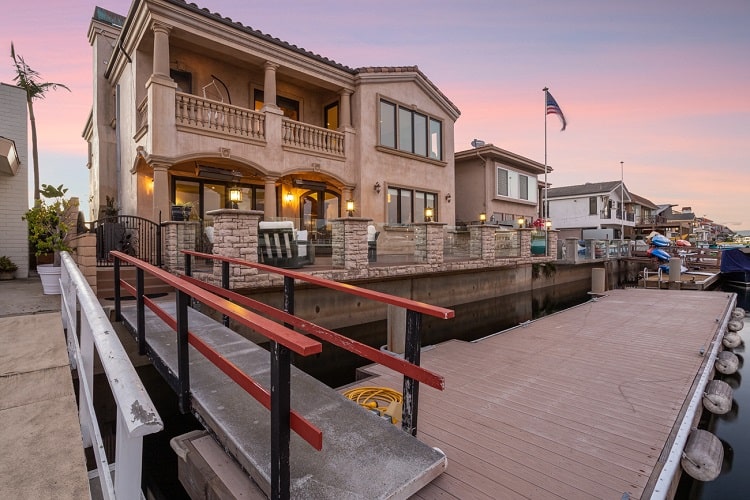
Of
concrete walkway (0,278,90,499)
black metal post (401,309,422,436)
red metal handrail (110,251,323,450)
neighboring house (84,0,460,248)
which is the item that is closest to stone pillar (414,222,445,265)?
neighboring house (84,0,460,248)

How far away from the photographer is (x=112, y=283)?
7.46 m

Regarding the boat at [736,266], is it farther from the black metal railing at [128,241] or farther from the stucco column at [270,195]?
the black metal railing at [128,241]

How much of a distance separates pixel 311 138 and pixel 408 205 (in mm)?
5570

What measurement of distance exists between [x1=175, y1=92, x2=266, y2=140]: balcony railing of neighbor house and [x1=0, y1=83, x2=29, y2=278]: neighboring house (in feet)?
12.0

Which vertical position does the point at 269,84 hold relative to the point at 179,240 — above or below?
above

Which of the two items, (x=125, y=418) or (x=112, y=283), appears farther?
(x=112, y=283)

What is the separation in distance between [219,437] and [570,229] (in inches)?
1664

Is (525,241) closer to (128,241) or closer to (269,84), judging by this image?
(269,84)

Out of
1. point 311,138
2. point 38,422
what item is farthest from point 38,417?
point 311,138

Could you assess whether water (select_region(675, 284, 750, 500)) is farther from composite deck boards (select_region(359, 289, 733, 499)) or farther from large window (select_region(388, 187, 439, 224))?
large window (select_region(388, 187, 439, 224))

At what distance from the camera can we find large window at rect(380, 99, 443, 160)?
51.4ft

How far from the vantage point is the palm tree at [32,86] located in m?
17.7

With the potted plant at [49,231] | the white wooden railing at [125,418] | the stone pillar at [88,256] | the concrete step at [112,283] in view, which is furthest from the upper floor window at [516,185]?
the white wooden railing at [125,418]

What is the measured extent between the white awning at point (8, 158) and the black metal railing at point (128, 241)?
197 cm
